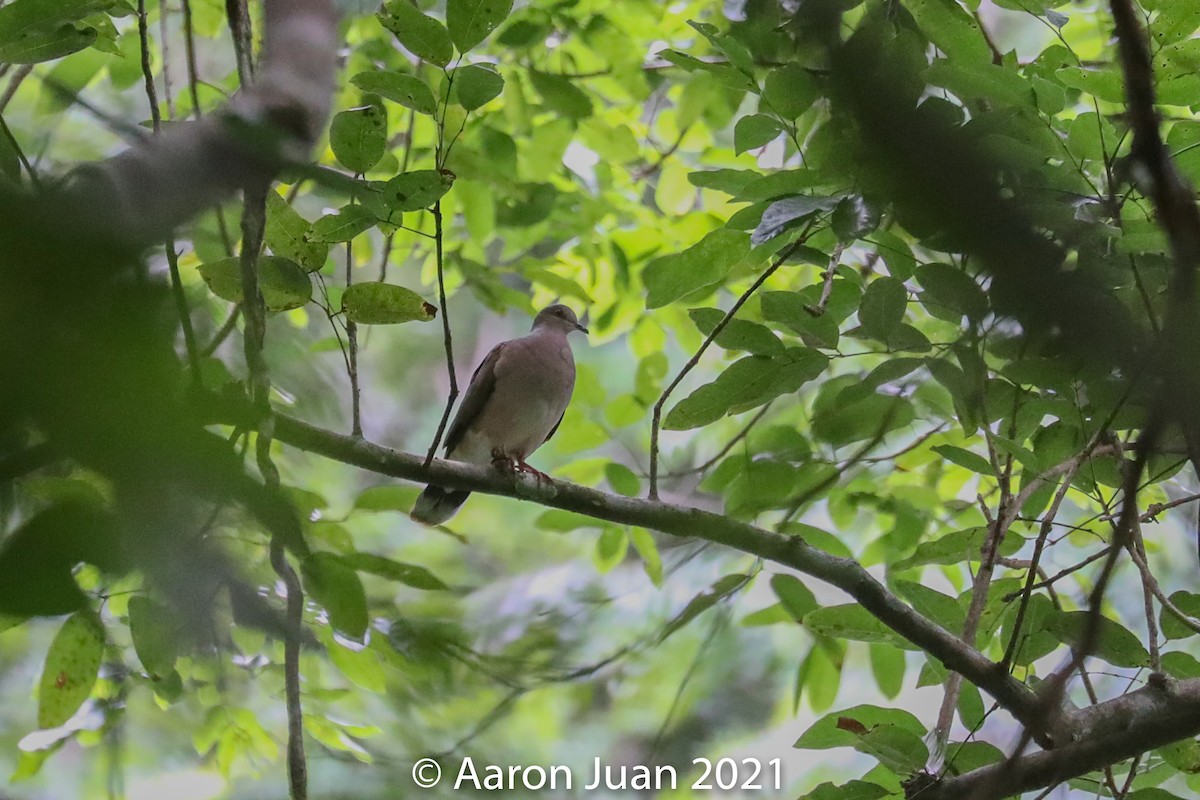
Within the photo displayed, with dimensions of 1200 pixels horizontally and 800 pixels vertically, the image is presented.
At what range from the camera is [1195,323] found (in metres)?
0.68

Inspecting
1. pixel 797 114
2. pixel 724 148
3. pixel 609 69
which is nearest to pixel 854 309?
pixel 797 114

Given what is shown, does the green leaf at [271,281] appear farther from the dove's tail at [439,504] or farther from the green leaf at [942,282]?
the dove's tail at [439,504]

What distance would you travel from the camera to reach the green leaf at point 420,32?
1917 millimetres

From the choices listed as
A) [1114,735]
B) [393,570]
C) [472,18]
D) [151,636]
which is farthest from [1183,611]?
[151,636]

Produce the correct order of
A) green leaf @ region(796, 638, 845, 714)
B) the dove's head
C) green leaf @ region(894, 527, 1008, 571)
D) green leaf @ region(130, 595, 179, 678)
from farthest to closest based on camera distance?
1. the dove's head
2. green leaf @ region(796, 638, 845, 714)
3. green leaf @ region(894, 527, 1008, 571)
4. green leaf @ region(130, 595, 179, 678)

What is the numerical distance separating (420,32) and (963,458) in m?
1.37

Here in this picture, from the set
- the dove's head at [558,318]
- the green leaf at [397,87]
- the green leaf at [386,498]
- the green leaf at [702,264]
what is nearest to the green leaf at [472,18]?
the green leaf at [397,87]

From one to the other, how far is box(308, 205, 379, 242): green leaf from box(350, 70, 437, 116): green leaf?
0.21m

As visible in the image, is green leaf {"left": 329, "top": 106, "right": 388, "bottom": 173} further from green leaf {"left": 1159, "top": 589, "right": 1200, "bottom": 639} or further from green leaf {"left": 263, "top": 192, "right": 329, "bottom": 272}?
green leaf {"left": 1159, "top": 589, "right": 1200, "bottom": 639}

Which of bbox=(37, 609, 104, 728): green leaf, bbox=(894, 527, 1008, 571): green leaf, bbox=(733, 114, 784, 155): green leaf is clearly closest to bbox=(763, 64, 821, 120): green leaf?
bbox=(733, 114, 784, 155): green leaf

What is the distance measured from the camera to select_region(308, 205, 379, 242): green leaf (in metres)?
1.84

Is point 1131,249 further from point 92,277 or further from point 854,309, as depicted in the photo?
point 92,277

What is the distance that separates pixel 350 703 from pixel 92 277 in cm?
279

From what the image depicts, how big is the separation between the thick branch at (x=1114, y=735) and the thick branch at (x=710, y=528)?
0.23ft
